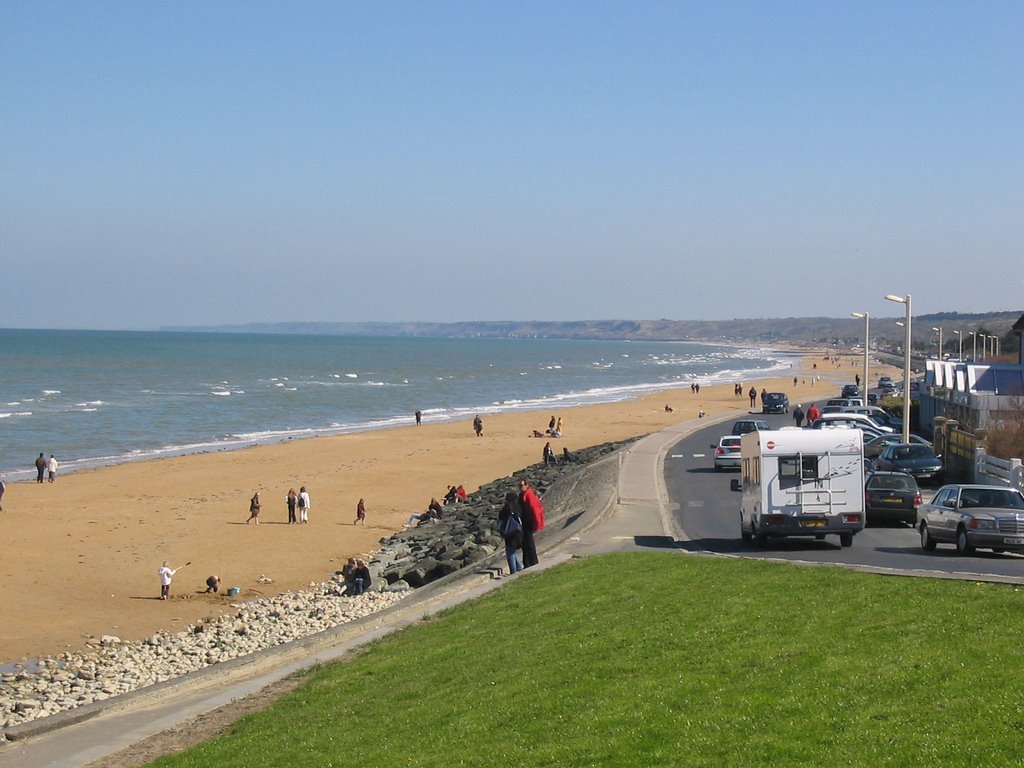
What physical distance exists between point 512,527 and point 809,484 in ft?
19.4

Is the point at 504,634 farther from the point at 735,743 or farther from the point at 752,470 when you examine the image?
the point at 752,470

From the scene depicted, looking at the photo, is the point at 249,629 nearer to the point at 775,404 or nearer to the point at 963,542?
the point at 963,542

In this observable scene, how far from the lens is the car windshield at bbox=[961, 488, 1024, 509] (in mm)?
21156

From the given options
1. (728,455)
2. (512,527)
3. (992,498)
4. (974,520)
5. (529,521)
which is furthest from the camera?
(728,455)

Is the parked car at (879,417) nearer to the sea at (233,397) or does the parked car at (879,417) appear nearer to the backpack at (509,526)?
the sea at (233,397)

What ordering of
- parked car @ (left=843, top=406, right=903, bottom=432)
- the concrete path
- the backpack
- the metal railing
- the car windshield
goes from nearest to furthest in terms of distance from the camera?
the concrete path → the backpack → the car windshield → the metal railing → parked car @ (left=843, top=406, right=903, bottom=432)

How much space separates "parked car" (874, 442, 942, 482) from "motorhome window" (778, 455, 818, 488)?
1434cm

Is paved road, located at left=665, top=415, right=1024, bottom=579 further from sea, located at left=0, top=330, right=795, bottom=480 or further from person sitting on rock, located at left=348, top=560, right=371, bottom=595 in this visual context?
sea, located at left=0, top=330, right=795, bottom=480

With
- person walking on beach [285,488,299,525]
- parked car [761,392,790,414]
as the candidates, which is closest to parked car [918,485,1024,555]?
person walking on beach [285,488,299,525]

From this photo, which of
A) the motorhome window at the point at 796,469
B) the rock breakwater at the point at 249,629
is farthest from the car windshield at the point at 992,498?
the rock breakwater at the point at 249,629

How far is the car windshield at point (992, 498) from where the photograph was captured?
69.4ft

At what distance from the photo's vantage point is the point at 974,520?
20.3 metres

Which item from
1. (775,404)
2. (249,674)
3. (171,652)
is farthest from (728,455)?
(775,404)

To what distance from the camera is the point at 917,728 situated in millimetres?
7965
